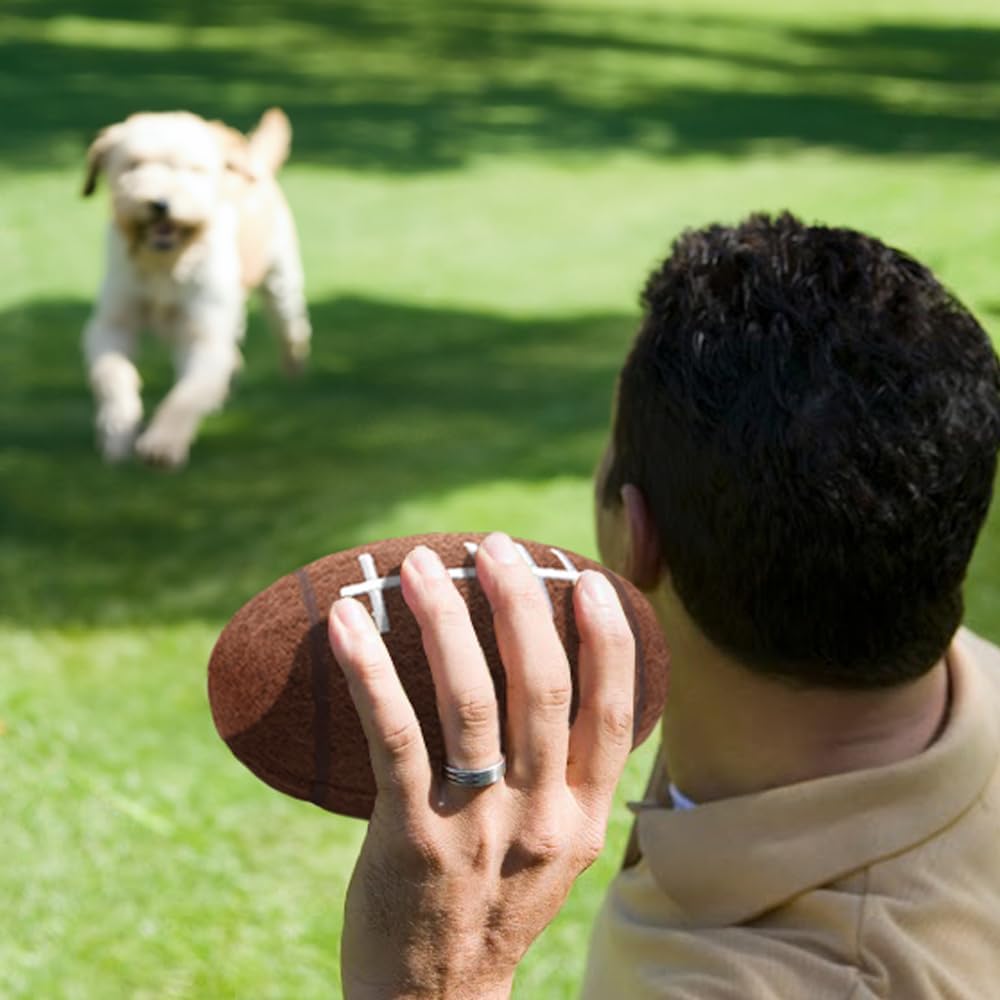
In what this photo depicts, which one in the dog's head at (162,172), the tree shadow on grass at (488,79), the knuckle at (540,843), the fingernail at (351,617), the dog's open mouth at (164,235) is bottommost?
the tree shadow on grass at (488,79)

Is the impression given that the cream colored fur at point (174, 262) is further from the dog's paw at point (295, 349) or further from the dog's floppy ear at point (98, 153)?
the dog's paw at point (295, 349)

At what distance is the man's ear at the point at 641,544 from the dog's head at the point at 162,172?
4055 mm

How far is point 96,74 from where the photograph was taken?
18.6 metres

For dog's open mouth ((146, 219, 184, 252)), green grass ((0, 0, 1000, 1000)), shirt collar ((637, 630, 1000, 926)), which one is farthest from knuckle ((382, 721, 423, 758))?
dog's open mouth ((146, 219, 184, 252))

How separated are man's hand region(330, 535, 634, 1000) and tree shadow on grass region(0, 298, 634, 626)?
435cm

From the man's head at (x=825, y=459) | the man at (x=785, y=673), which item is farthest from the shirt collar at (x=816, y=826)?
the man's head at (x=825, y=459)

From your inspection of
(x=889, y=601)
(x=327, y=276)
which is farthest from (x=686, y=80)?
(x=889, y=601)

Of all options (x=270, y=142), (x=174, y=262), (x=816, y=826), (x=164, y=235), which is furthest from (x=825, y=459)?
(x=270, y=142)

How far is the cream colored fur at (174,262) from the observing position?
609cm

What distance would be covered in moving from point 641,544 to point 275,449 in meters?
5.65

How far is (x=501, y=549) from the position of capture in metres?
1.67

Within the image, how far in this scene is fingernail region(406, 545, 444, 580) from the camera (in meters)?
1.62

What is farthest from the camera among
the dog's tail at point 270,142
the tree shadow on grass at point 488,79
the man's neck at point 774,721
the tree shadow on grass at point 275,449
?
the tree shadow on grass at point 488,79

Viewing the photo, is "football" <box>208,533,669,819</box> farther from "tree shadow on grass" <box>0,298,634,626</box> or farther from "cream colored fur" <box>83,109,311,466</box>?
"cream colored fur" <box>83,109,311,466</box>
